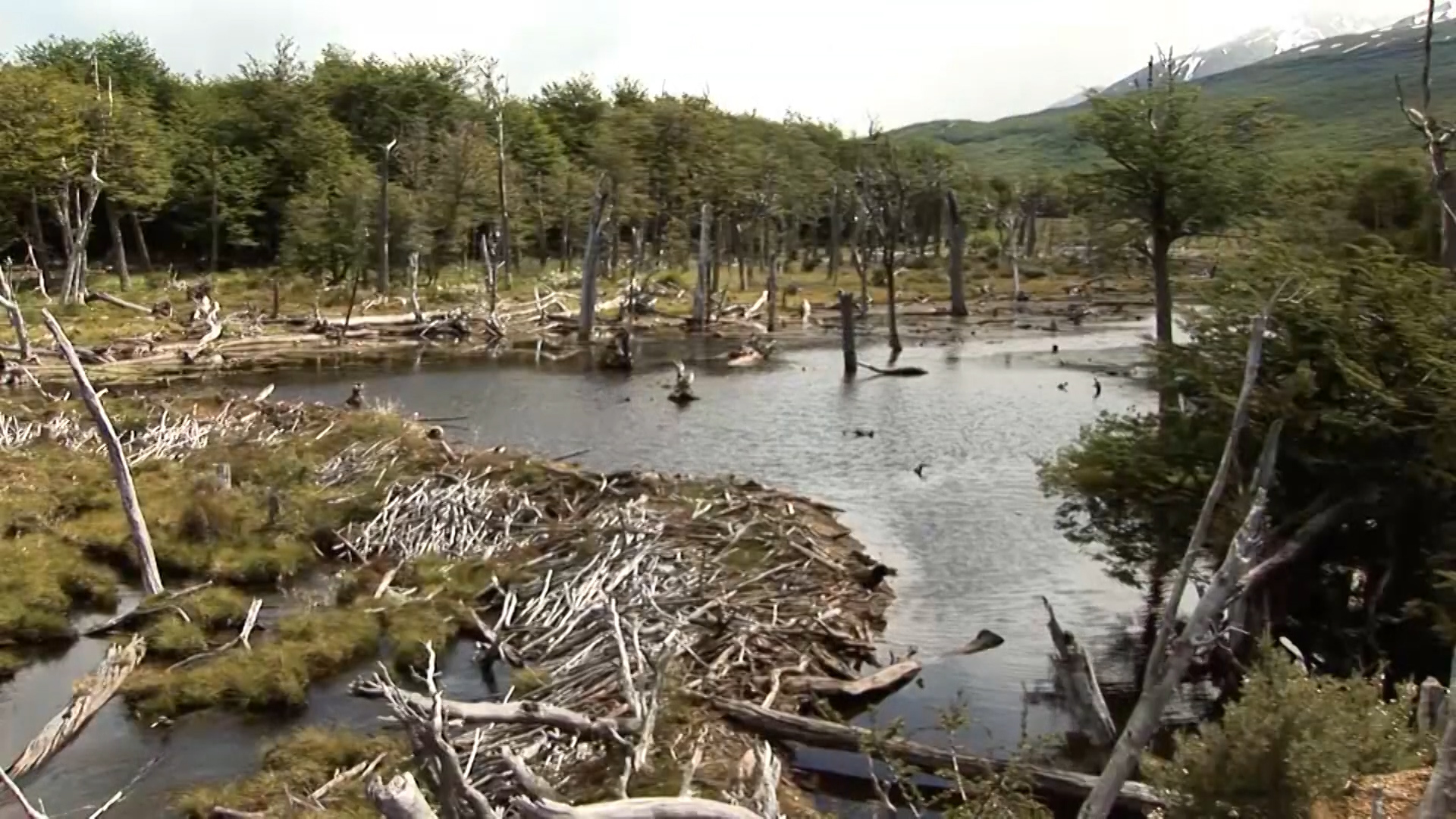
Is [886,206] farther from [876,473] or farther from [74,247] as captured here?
[876,473]

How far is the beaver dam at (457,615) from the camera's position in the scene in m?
14.2

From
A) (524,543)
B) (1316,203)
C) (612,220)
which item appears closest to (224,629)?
(524,543)

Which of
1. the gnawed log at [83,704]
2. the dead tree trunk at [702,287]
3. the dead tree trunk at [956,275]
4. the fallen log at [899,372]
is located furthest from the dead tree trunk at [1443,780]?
the dead tree trunk at [956,275]

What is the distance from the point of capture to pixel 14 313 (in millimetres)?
23969

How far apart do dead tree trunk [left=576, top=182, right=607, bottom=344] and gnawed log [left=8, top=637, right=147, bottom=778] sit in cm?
4546

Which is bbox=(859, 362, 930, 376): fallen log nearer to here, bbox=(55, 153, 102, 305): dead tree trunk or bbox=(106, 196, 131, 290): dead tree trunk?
bbox=(55, 153, 102, 305): dead tree trunk

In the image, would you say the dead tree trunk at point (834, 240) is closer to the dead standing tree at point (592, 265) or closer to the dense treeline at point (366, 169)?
the dense treeline at point (366, 169)

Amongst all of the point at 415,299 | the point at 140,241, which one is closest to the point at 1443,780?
the point at 415,299

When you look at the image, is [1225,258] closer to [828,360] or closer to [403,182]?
[828,360]

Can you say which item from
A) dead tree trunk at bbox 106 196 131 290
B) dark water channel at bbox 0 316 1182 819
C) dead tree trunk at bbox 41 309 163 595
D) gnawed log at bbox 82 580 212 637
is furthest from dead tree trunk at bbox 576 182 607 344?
gnawed log at bbox 82 580 212 637

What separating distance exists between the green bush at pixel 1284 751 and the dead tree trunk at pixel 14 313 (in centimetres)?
1864

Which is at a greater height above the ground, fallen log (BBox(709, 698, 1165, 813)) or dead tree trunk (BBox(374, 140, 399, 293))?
dead tree trunk (BBox(374, 140, 399, 293))

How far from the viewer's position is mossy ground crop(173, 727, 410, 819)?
14.1 metres

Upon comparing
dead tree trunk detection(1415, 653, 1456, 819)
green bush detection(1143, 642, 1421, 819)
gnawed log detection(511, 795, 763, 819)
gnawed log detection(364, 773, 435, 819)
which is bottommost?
green bush detection(1143, 642, 1421, 819)
